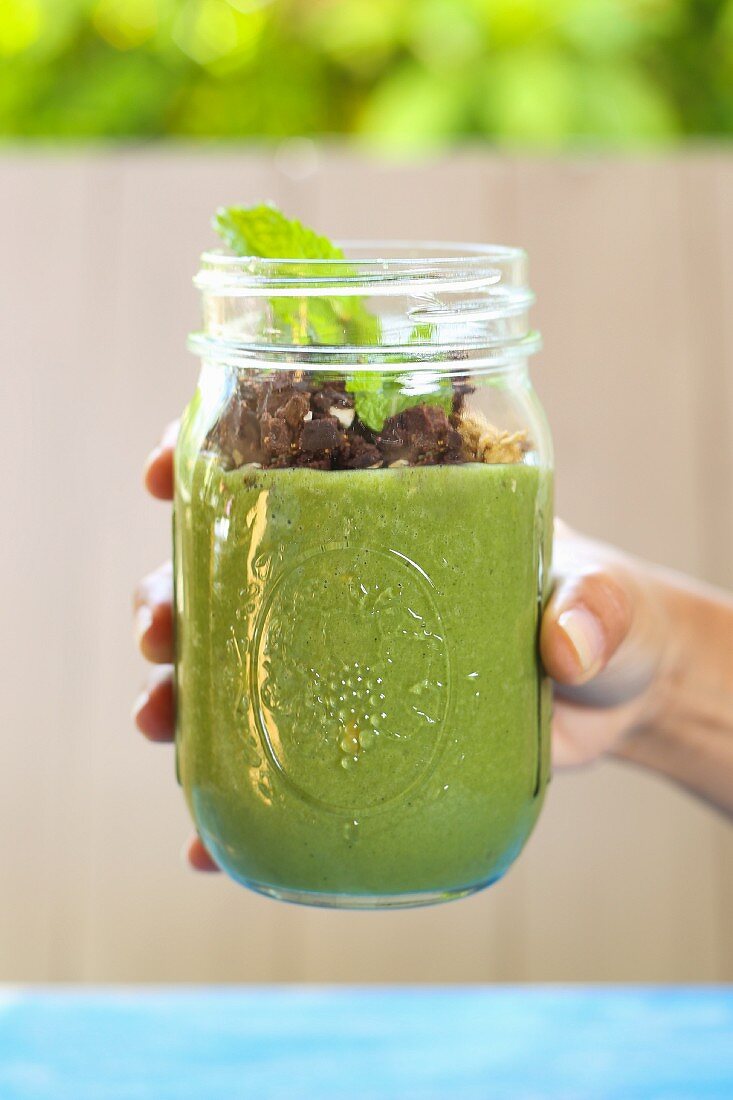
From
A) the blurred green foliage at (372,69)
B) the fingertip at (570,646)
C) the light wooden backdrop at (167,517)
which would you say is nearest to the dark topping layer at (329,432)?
the fingertip at (570,646)

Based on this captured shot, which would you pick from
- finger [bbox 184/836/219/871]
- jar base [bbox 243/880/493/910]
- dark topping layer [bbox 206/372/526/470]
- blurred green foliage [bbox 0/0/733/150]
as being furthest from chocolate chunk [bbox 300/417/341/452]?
blurred green foliage [bbox 0/0/733/150]

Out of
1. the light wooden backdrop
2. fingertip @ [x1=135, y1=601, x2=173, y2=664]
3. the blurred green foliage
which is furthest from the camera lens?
the blurred green foliage

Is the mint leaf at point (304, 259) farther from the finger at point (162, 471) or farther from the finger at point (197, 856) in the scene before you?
the finger at point (197, 856)

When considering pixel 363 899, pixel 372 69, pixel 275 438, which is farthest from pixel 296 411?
pixel 372 69

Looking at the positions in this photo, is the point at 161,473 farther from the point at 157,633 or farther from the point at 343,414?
the point at 343,414

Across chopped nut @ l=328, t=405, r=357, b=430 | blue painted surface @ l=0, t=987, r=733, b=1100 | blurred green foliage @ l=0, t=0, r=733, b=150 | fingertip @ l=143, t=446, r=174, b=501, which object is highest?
blurred green foliage @ l=0, t=0, r=733, b=150

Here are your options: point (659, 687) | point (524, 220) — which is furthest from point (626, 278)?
point (659, 687)

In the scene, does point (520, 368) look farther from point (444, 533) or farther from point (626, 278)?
point (626, 278)

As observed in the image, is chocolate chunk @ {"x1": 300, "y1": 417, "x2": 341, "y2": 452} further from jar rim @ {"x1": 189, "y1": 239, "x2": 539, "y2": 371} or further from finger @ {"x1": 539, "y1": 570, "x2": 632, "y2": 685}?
finger @ {"x1": 539, "y1": 570, "x2": 632, "y2": 685}
